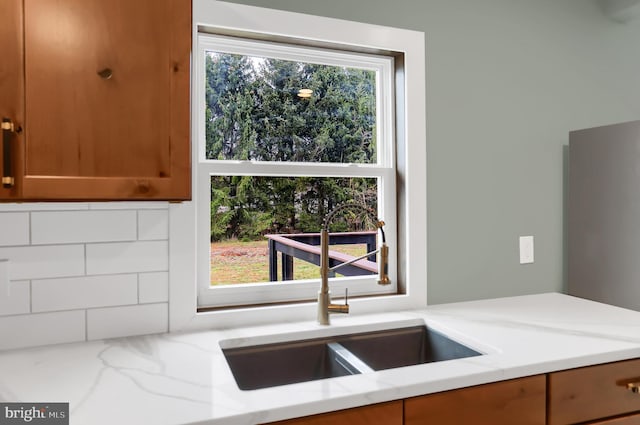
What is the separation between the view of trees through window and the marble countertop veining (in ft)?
1.26

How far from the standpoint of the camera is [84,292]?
1.34m

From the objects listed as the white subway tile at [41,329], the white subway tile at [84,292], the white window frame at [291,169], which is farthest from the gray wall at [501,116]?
the white subway tile at [41,329]

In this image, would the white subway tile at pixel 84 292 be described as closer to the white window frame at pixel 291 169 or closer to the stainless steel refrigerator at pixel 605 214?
the white window frame at pixel 291 169

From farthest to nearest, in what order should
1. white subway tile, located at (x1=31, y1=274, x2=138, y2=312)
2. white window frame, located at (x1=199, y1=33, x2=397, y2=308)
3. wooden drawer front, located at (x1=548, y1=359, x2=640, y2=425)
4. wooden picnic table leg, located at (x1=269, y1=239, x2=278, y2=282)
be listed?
wooden picnic table leg, located at (x1=269, y1=239, x2=278, y2=282) → white window frame, located at (x1=199, y1=33, x2=397, y2=308) → white subway tile, located at (x1=31, y1=274, x2=138, y2=312) → wooden drawer front, located at (x1=548, y1=359, x2=640, y2=425)

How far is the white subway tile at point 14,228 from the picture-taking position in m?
1.26

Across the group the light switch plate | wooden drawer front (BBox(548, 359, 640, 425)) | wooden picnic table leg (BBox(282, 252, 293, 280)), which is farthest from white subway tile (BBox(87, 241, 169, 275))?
the light switch plate

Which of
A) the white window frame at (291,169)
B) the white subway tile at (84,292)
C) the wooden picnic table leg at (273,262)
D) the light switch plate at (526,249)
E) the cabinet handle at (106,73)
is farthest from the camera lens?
the light switch plate at (526,249)

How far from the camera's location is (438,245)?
71.2 inches

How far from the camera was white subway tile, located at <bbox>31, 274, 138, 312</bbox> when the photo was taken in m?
1.30

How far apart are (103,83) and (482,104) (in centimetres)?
152

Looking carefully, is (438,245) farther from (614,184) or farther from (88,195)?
(88,195)

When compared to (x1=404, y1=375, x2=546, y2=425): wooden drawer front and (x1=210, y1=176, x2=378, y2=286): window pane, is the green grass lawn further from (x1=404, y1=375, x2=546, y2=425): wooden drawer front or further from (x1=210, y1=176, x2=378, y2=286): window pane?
(x1=404, y1=375, x2=546, y2=425): wooden drawer front

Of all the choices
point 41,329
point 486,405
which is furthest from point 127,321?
point 486,405

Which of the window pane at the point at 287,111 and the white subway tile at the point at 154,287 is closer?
the white subway tile at the point at 154,287
